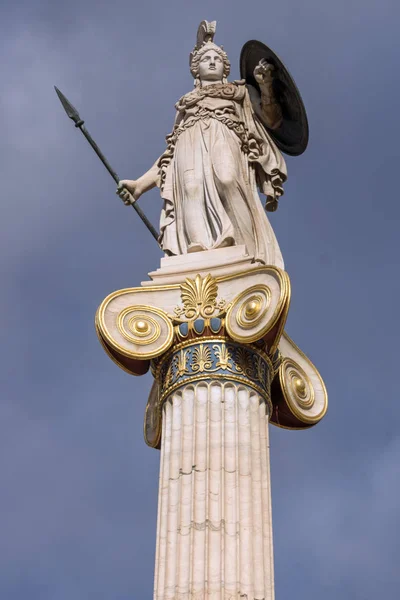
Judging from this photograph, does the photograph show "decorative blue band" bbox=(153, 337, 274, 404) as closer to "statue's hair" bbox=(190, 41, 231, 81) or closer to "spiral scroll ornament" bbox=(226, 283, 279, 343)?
"spiral scroll ornament" bbox=(226, 283, 279, 343)

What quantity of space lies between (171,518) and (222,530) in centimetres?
82

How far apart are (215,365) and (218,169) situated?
4279 mm

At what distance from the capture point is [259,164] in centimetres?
2262

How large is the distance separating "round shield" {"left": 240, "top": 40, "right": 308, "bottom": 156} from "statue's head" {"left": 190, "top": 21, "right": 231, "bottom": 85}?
1.66ft

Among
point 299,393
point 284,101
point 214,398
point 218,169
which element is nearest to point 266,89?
point 284,101

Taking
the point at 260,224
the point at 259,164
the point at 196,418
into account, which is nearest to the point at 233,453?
the point at 196,418

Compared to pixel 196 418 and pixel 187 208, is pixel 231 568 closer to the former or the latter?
pixel 196 418

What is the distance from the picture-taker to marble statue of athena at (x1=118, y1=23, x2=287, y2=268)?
20953 millimetres

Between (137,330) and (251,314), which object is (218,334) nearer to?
(251,314)

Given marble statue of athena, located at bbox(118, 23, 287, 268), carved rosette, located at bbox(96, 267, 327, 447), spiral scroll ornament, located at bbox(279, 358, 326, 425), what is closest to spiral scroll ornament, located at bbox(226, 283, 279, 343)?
carved rosette, located at bbox(96, 267, 327, 447)

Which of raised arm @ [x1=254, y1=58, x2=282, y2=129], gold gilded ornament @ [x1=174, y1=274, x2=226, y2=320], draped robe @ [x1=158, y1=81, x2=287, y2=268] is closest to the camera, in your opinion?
gold gilded ornament @ [x1=174, y1=274, x2=226, y2=320]

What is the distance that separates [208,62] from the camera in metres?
23.8

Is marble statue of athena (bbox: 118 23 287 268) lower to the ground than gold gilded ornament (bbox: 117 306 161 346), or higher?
higher

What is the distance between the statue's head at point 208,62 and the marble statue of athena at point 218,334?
4 cm
